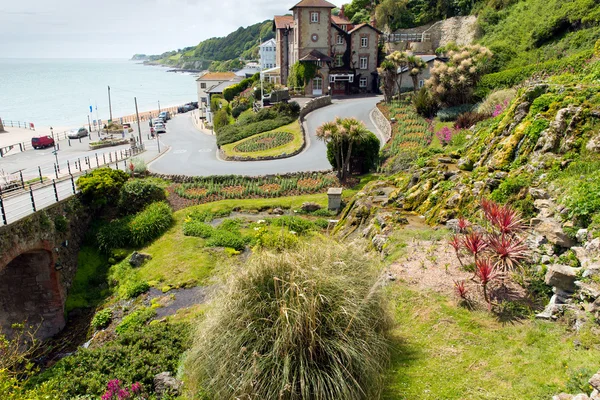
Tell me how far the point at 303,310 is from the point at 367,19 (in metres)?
75.8

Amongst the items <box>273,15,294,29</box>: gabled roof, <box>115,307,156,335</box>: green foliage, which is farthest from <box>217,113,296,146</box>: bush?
<box>115,307,156,335</box>: green foliage

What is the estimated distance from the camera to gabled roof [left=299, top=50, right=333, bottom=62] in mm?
54125

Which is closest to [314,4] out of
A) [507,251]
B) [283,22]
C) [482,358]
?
[283,22]

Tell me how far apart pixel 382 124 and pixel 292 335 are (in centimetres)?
3279

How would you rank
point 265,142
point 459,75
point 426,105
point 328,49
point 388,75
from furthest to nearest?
point 328,49 < point 388,75 < point 265,142 < point 426,105 < point 459,75

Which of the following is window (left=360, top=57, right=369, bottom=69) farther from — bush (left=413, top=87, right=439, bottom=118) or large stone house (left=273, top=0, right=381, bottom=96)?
bush (left=413, top=87, right=439, bottom=118)

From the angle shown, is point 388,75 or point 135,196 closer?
point 135,196

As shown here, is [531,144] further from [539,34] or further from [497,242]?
[539,34]

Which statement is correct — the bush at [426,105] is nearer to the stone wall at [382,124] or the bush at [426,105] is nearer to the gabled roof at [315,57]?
the stone wall at [382,124]

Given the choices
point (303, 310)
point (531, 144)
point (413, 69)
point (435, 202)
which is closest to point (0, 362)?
point (303, 310)

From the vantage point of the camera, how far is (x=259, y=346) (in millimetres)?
6727

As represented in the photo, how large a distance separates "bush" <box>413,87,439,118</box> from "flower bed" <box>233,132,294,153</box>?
10.9 metres

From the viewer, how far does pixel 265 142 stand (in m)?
36.9

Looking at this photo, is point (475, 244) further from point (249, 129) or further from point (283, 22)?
point (283, 22)
